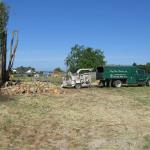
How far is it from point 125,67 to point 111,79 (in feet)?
5.97

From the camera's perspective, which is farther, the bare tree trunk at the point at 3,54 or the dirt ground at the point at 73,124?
the bare tree trunk at the point at 3,54

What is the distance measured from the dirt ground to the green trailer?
14620mm

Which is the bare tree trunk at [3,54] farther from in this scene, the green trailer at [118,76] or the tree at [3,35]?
the green trailer at [118,76]

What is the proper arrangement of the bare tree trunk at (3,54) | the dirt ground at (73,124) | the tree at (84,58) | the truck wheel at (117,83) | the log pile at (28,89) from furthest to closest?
1. the tree at (84,58)
2. the truck wheel at (117,83)
3. the bare tree trunk at (3,54)
4. the log pile at (28,89)
5. the dirt ground at (73,124)

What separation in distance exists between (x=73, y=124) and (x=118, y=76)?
2351 cm

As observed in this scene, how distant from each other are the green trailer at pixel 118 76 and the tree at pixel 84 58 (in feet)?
148

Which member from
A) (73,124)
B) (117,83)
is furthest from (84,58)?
(73,124)

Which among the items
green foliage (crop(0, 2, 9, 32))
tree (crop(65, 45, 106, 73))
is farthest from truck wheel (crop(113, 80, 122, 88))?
tree (crop(65, 45, 106, 73))

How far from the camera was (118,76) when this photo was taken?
40.5 metres

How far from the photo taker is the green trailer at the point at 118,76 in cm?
4041

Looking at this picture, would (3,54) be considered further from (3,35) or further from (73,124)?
(73,124)

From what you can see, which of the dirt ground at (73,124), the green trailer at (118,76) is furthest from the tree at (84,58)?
the dirt ground at (73,124)

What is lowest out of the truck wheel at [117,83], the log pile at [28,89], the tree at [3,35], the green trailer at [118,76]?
the log pile at [28,89]

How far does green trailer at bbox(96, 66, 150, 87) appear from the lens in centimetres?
4041
